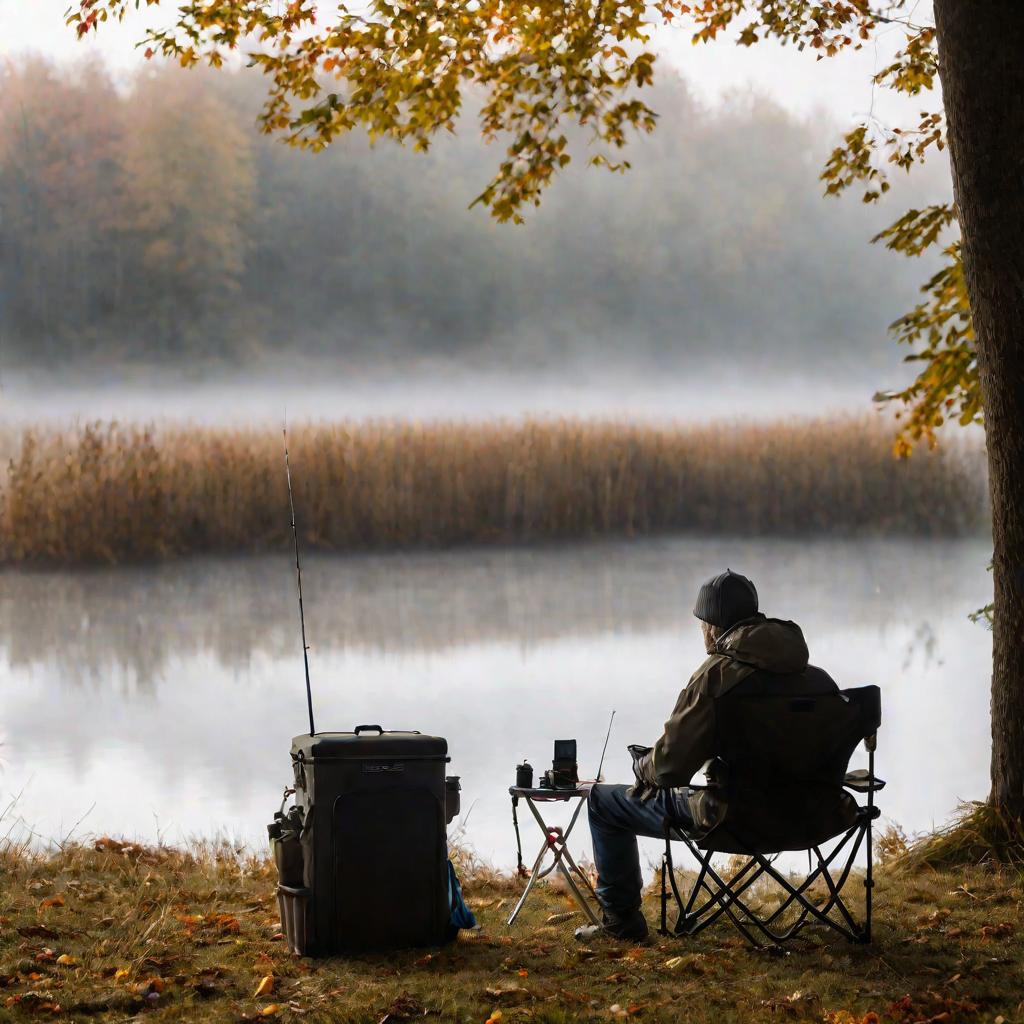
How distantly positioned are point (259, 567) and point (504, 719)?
17.9 ft

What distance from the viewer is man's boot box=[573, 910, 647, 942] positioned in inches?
159

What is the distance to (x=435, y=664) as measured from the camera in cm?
1220

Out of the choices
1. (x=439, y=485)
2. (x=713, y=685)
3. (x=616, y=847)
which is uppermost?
(x=439, y=485)

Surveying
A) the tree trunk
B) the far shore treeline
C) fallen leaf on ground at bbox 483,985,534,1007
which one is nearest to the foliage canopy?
the tree trunk

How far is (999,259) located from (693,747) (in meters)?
2.10

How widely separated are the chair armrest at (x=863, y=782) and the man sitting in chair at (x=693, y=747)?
0.34 m

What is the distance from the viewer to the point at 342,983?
3619mm

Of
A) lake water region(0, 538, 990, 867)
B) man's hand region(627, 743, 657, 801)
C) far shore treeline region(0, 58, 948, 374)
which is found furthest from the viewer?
far shore treeline region(0, 58, 948, 374)

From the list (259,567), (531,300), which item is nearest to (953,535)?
(259,567)

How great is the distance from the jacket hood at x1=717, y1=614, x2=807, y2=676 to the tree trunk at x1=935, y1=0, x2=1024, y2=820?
1.44 m

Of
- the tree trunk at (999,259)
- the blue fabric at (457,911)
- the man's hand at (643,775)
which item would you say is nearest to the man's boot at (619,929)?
the blue fabric at (457,911)

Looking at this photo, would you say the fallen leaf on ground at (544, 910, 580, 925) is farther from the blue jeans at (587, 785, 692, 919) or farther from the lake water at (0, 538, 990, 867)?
the lake water at (0, 538, 990, 867)

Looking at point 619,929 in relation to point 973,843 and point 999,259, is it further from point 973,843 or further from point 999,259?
point 999,259

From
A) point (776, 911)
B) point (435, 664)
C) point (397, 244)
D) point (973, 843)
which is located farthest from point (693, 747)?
point (397, 244)
